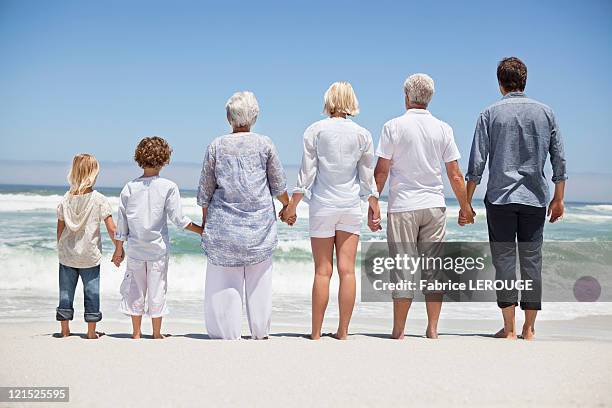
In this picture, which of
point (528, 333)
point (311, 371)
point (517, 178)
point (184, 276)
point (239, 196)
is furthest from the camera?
point (184, 276)

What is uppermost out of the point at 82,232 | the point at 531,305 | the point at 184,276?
the point at 82,232

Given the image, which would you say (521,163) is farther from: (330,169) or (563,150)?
(330,169)

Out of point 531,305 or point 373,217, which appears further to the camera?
point 531,305

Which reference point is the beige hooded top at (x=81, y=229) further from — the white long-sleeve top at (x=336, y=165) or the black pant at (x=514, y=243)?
the black pant at (x=514, y=243)

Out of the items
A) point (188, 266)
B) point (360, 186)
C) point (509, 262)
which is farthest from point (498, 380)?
point (188, 266)

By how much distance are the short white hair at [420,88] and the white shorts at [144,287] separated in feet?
6.11

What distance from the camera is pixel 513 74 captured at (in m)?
4.68

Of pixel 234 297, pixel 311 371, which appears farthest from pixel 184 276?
pixel 311 371

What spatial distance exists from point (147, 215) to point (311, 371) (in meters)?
1.50

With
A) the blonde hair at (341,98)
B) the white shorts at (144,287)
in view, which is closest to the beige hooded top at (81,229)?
the white shorts at (144,287)

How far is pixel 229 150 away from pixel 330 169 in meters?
0.63

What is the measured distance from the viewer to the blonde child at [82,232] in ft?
14.5

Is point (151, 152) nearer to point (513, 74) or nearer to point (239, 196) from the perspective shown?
point (239, 196)

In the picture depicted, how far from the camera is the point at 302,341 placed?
176 inches
